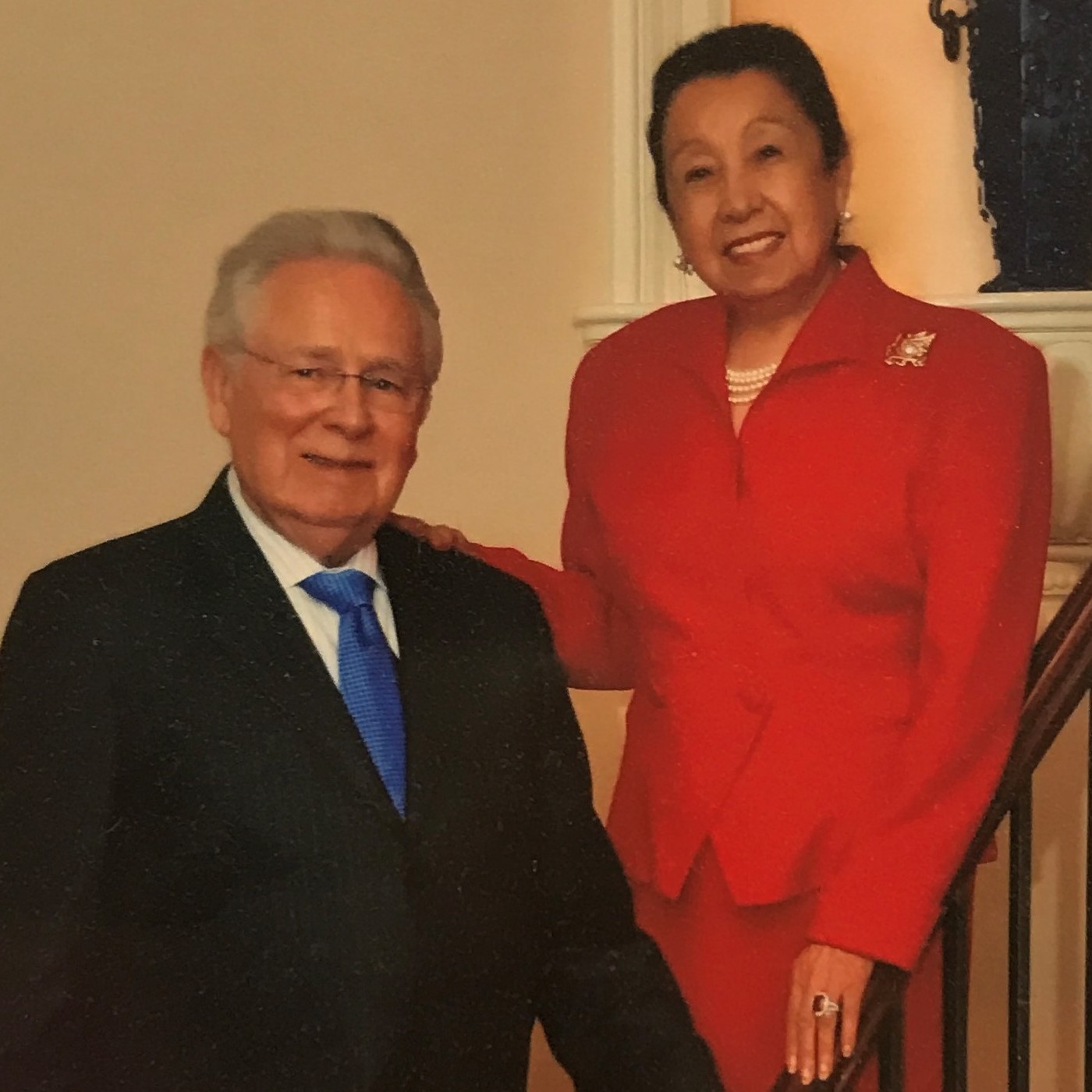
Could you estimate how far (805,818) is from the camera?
1.43 m

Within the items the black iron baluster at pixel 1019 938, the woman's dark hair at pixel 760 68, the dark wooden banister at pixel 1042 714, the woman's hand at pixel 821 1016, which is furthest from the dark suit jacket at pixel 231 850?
the woman's dark hair at pixel 760 68

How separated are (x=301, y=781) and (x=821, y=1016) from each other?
1.80ft

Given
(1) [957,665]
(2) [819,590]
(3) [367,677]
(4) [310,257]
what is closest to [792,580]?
(2) [819,590]

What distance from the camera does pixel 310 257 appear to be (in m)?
1.15

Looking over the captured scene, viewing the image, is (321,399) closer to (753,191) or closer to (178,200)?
(178,200)

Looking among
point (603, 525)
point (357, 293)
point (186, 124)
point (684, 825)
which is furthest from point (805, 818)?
point (186, 124)

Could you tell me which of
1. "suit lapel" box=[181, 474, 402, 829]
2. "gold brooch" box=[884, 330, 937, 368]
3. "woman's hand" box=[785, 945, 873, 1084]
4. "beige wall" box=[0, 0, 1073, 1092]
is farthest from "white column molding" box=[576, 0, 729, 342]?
"woman's hand" box=[785, 945, 873, 1084]

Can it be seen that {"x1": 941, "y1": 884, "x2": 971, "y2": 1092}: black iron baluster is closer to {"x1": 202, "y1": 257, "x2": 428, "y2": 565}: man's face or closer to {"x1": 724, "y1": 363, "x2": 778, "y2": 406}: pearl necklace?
{"x1": 724, "y1": 363, "x2": 778, "y2": 406}: pearl necklace

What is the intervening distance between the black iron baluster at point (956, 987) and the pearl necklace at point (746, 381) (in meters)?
0.53

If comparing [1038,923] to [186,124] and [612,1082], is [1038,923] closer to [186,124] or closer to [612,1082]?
[612,1082]

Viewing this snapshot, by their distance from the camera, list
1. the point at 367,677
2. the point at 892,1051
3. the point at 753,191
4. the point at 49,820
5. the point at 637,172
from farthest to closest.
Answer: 1. the point at 637,172
2. the point at 753,191
3. the point at 892,1051
4. the point at 367,677
5. the point at 49,820

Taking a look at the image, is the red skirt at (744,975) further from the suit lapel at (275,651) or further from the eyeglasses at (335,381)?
the eyeglasses at (335,381)

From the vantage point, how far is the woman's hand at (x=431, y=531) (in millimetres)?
1292

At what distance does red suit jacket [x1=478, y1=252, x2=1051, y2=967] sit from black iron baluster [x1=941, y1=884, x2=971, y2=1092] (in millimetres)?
32
